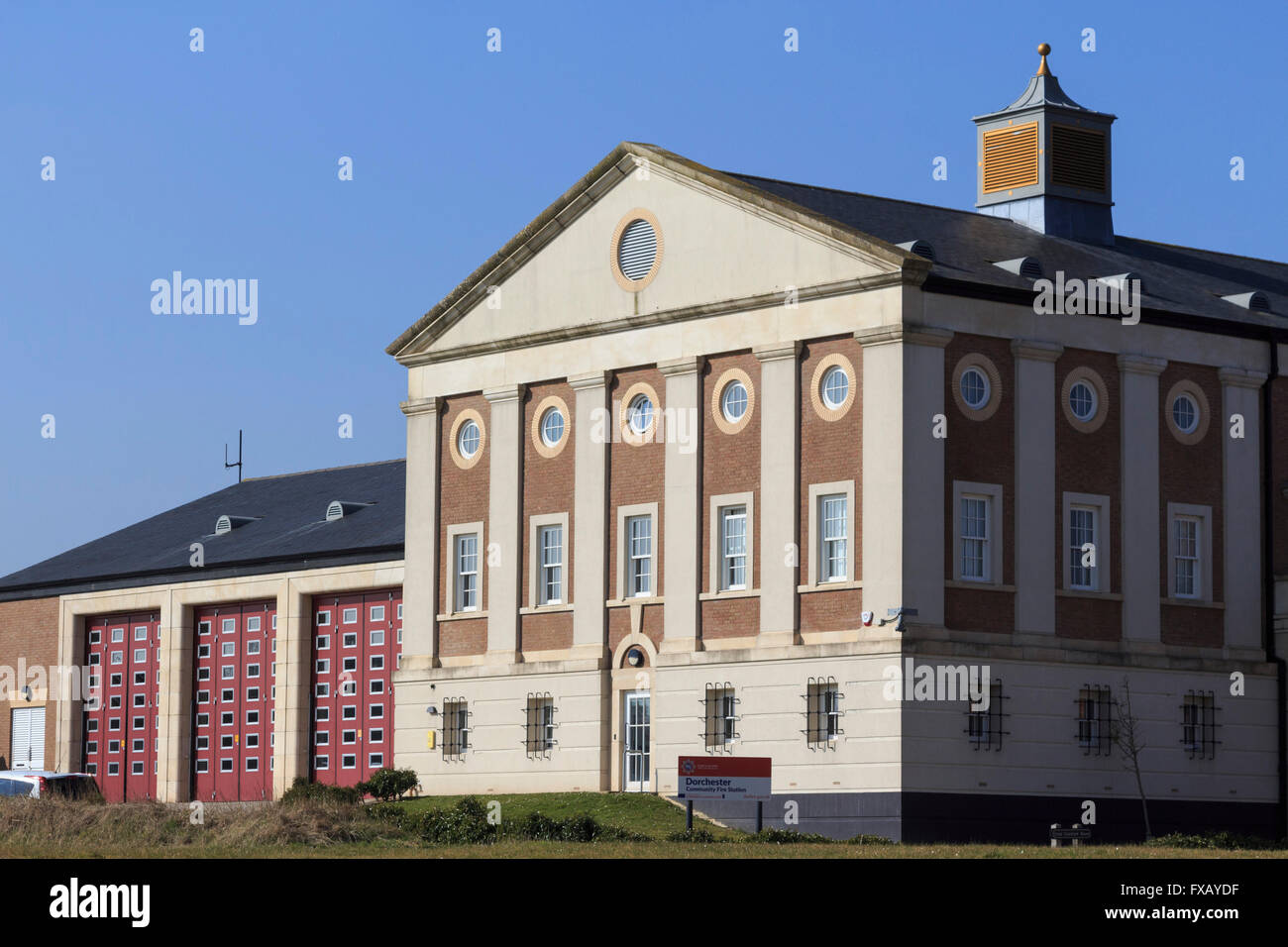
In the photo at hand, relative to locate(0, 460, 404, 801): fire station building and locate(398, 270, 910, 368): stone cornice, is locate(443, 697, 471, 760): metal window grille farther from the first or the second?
locate(398, 270, 910, 368): stone cornice

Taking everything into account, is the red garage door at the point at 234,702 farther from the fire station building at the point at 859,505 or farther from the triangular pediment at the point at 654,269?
the triangular pediment at the point at 654,269

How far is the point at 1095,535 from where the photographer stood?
50.3 metres

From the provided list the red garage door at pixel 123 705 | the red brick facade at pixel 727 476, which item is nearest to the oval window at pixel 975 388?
the red brick facade at pixel 727 476

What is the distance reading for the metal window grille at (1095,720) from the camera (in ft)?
162

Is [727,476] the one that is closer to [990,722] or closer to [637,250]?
[637,250]

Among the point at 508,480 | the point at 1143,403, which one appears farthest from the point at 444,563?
the point at 1143,403

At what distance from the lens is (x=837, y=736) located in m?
47.9

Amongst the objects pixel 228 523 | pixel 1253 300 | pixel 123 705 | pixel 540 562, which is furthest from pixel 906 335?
pixel 123 705

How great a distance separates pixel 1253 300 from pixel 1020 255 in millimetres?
5567

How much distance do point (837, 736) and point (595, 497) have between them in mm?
9100

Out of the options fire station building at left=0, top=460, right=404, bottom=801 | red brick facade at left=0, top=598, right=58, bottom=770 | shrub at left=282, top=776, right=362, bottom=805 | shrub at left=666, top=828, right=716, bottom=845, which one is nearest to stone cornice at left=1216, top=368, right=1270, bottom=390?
shrub at left=666, top=828, right=716, bottom=845

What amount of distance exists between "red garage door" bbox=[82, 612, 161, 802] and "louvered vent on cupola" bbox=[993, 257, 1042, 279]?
29.4m

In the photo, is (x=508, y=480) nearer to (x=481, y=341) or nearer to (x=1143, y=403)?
(x=481, y=341)

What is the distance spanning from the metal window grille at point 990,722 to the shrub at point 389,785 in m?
15.2
